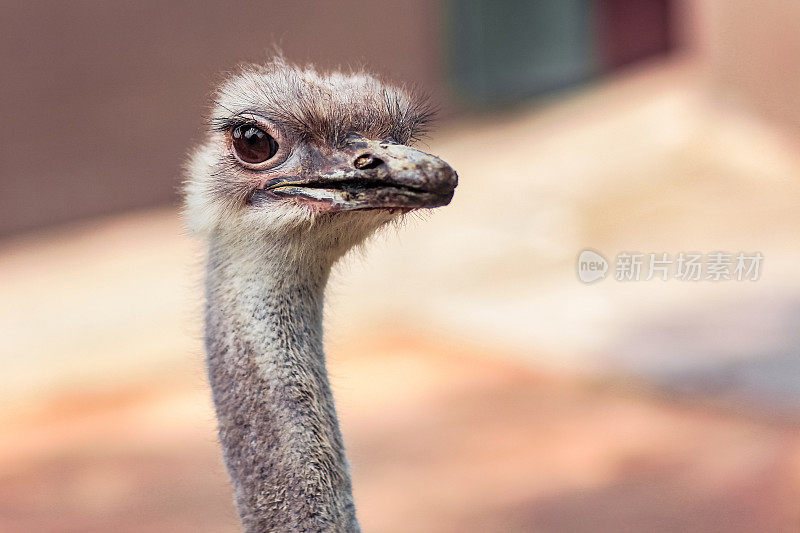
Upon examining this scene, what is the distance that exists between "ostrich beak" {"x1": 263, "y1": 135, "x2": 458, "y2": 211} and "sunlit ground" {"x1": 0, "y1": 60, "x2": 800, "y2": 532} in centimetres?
39

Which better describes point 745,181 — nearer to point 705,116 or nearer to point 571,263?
point 705,116

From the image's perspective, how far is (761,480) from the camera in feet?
13.7

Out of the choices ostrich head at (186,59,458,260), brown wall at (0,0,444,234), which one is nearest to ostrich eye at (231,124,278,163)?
ostrich head at (186,59,458,260)

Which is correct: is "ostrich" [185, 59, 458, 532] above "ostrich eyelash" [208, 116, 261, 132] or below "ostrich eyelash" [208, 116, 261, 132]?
below

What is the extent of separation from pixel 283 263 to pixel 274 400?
21 centimetres

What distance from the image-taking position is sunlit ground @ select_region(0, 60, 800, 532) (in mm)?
4320

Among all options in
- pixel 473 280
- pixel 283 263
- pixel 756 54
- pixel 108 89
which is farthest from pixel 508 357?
pixel 283 263

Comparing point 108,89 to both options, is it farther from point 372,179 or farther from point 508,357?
point 372,179

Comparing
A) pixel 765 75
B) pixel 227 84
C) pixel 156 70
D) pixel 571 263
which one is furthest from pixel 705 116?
pixel 227 84

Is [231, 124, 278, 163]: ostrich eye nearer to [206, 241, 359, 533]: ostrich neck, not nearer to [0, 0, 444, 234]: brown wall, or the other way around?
[206, 241, 359, 533]: ostrich neck

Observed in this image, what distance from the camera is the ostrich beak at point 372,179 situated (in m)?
1.52

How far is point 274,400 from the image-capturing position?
1.73 metres

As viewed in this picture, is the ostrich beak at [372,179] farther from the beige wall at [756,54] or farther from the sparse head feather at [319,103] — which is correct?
the beige wall at [756,54]

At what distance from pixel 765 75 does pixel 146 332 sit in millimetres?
4593
